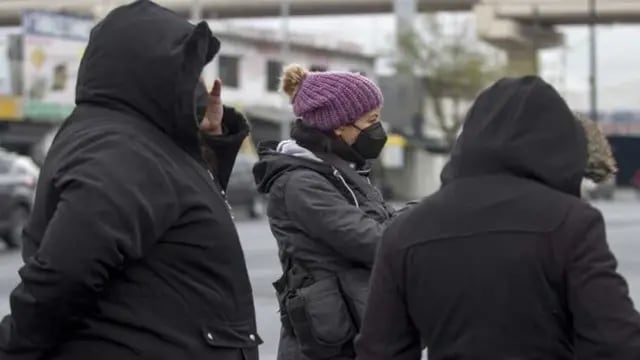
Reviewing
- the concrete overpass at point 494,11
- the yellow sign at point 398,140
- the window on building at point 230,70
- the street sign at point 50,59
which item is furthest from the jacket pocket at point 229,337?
the window on building at point 230,70

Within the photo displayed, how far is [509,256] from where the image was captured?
2.97 metres

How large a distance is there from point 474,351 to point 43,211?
1.10m

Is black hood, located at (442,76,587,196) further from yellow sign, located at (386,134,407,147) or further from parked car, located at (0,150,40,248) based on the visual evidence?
yellow sign, located at (386,134,407,147)

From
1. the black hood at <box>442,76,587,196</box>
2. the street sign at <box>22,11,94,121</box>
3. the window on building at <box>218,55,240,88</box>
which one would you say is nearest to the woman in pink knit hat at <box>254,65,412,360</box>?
the black hood at <box>442,76,587,196</box>

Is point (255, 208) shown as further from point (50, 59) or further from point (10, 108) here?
point (50, 59)

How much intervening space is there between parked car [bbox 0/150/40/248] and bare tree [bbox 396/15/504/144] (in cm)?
3520

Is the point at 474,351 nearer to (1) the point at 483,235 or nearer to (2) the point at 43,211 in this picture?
(1) the point at 483,235

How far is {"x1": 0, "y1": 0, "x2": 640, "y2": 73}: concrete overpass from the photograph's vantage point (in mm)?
43094

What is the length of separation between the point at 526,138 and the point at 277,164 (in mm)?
1727

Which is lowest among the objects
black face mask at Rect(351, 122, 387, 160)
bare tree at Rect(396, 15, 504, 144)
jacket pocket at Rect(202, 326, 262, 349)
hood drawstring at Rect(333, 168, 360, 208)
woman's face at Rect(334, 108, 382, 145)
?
bare tree at Rect(396, 15, 504, 144)

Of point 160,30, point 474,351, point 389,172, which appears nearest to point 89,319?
point 160,30

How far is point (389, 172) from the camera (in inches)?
2146

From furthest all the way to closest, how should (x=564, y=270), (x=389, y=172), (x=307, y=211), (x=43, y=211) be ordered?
(x=389, y=172) < (x=307, y=211) < (x=43, y=211) < (x=564, y=270)

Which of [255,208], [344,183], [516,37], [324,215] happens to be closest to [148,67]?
[324,215]
